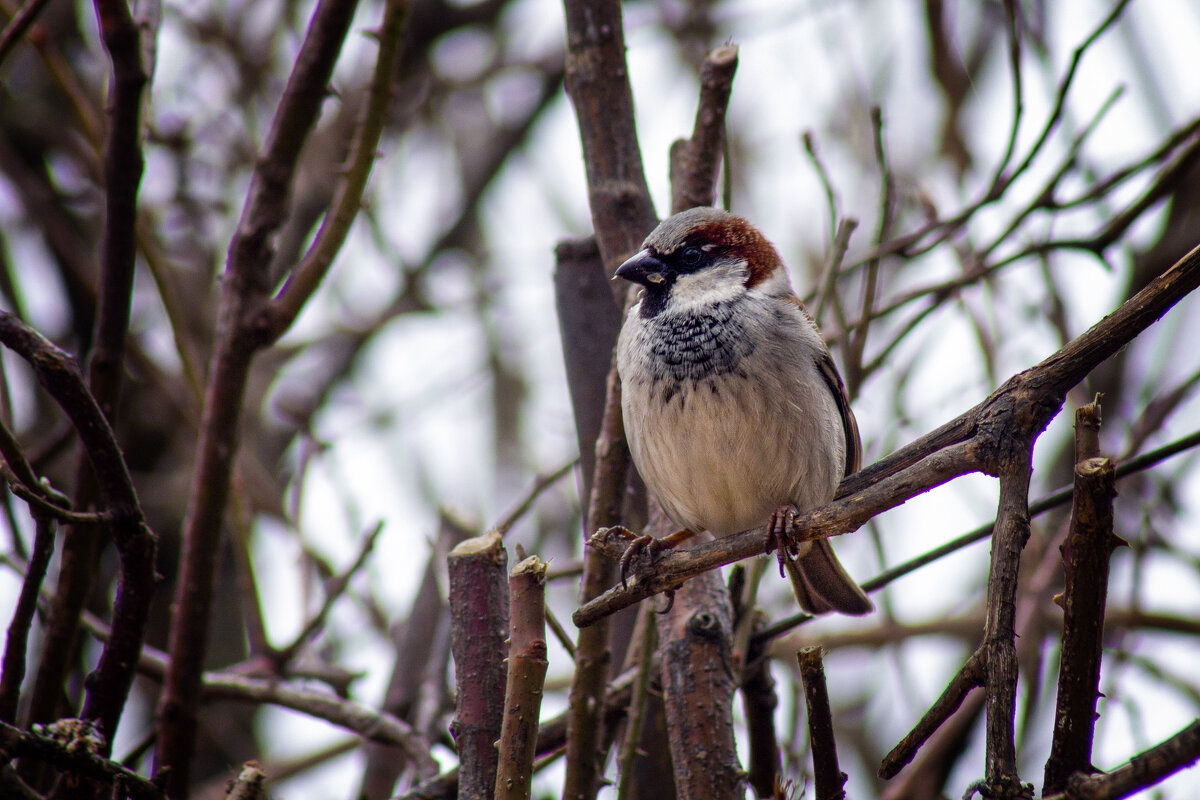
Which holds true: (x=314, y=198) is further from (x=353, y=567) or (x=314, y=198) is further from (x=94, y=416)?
(x=94, y=416)

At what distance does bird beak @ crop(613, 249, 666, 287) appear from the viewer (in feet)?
8.18

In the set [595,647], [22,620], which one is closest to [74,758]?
[22,620]

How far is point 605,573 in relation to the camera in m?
2.26

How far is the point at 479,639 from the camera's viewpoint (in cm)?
186

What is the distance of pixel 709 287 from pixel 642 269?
0.19m

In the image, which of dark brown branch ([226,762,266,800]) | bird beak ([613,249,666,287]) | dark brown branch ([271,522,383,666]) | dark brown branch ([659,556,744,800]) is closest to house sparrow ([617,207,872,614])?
bird beak ([613,249,666,287])

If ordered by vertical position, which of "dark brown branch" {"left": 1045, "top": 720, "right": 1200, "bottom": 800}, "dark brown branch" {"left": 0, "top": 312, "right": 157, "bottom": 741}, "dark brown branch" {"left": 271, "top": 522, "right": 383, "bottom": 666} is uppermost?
"dark brown branch" {"left": 271, "top": 522, "right": 383, "bottom": 666}

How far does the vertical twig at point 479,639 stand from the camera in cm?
182

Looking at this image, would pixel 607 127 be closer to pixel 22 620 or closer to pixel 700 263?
pixel 700 263

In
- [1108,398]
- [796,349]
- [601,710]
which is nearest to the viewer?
[601,710]

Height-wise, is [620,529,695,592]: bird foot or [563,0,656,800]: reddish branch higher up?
[563,0,656,800]: reddish branch

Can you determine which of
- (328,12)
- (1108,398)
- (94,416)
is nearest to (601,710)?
(94,416)

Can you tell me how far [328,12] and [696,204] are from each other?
92 centimetres

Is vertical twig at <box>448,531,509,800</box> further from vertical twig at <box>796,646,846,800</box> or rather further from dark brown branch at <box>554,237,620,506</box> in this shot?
dark brown branch at <box>554,237,620,506</box>
